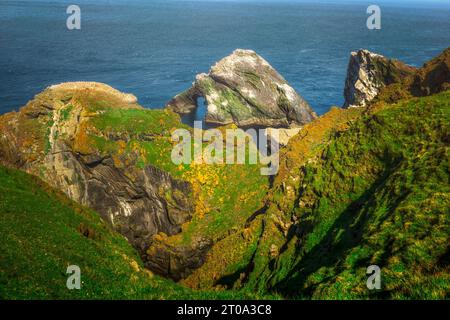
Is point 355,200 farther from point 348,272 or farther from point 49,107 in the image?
point 49,107

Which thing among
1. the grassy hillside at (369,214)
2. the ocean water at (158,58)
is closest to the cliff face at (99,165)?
the grassy hillside at (369,214)

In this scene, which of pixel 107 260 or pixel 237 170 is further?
pixel 237 170

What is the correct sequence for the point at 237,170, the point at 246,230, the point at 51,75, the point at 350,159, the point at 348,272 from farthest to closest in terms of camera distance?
the point at 51,75, the point at 237,170, the point at 246,230, the point at 350,159, the point at 348,272

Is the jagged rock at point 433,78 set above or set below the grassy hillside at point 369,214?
above

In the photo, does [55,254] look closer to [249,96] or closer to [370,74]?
[370,74]

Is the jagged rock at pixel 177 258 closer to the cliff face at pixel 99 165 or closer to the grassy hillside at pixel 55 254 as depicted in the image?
the cliff face at pixel 99 165
